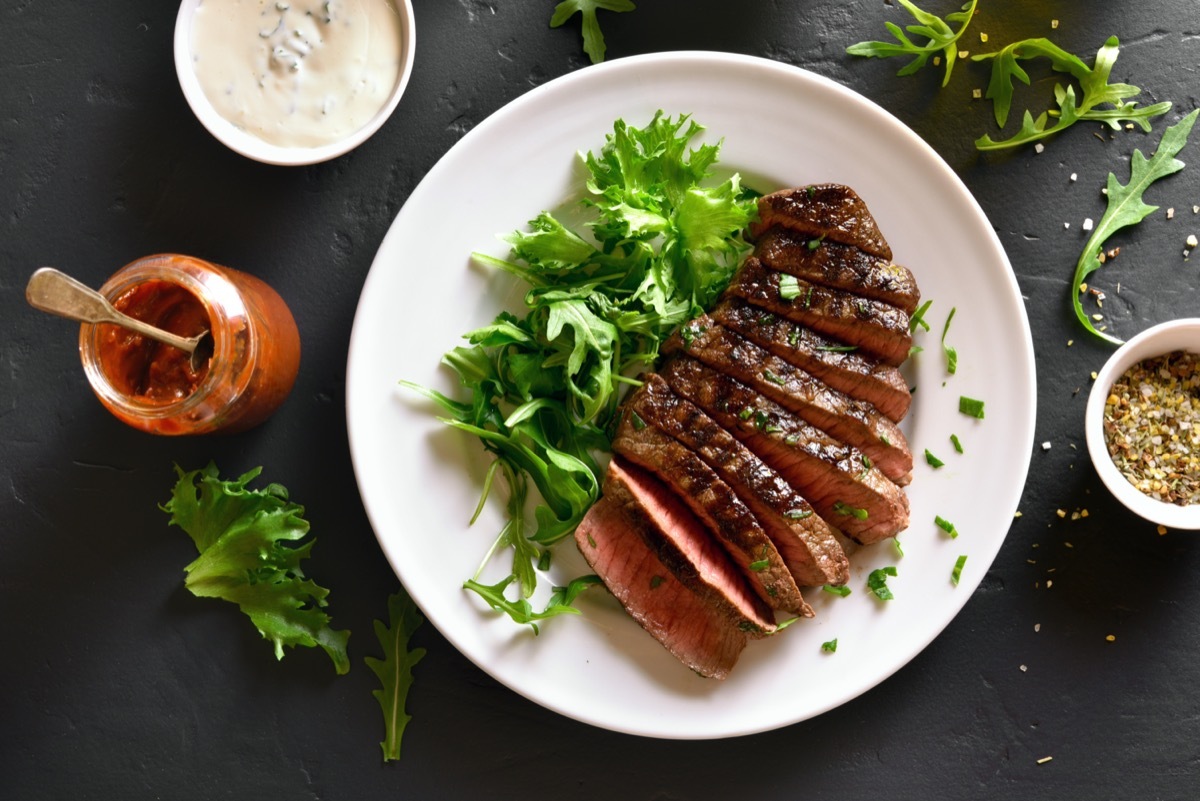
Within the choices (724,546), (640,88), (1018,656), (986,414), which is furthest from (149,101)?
(1018,656)

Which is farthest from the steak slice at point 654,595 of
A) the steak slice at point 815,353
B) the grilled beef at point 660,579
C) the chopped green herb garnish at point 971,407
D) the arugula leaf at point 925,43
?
the arugula leaf at point 925,43

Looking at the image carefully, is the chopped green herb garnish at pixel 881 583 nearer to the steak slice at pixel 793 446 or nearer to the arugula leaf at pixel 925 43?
the steak slice at pixel 793 446

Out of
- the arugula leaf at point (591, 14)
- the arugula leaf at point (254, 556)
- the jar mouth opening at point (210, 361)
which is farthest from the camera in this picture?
the arugula leaf at point (591, 14)

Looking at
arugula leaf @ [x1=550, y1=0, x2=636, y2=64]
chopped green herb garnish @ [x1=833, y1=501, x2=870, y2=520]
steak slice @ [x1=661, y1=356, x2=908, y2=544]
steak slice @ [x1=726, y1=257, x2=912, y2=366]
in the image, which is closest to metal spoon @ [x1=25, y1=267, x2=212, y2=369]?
steak slice @ [x1=661, y1=356, x2=908, y2=544]

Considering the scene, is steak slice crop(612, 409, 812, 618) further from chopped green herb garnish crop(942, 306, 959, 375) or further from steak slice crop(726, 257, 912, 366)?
chopped green herb garnish crop(942, 306, 959, 375)

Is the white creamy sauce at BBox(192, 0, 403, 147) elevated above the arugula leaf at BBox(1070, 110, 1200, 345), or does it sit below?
above

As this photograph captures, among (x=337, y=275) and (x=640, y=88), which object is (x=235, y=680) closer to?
→ (x=337, y=275)
